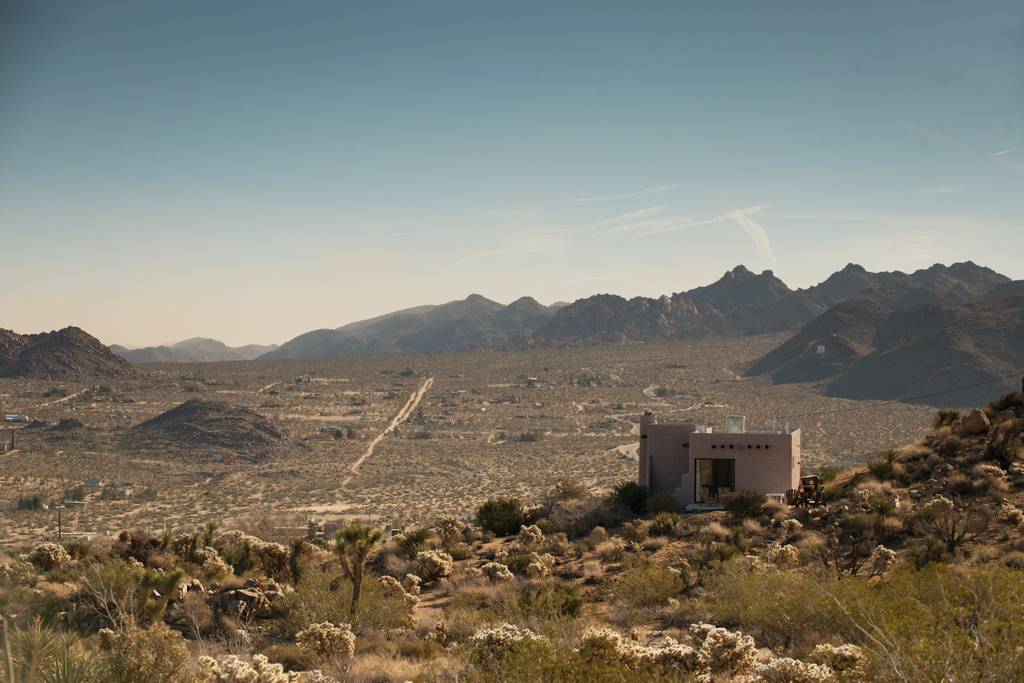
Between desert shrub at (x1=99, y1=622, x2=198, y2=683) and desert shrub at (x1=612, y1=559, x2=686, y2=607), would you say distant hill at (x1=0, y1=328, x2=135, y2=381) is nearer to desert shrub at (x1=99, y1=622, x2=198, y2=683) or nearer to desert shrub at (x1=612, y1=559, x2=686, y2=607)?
desert shrub at (x1=612, y1=559, x2=686, y2=607)

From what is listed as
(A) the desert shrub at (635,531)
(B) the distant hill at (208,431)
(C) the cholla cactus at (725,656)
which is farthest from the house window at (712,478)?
(B) the distant hill at (208,431)

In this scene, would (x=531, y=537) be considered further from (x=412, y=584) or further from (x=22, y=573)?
(x=22, y=573)

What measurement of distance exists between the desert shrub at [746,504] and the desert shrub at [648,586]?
6.42m

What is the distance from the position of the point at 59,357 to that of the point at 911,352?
353 feet

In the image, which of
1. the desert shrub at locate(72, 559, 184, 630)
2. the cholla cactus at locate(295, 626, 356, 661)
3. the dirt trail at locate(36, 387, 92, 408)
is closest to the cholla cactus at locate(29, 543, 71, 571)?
the desert shrub at locate(72, 559, 184, 630)

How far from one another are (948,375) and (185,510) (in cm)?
8454

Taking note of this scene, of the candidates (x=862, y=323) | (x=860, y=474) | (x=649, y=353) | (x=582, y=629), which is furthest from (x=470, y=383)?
(x=582, y=629)

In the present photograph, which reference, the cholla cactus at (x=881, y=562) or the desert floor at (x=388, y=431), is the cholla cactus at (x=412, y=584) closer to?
the cholla cactus at (x=881, y=562)

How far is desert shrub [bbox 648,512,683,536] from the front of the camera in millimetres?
26234

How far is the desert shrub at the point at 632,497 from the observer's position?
30125 millimetres

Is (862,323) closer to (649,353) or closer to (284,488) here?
(649,353)

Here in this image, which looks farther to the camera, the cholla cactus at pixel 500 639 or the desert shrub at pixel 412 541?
the desert shrub at pixel 412 541

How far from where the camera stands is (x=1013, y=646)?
10758 millimetres

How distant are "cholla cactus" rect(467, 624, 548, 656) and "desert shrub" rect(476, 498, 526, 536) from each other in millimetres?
16501
